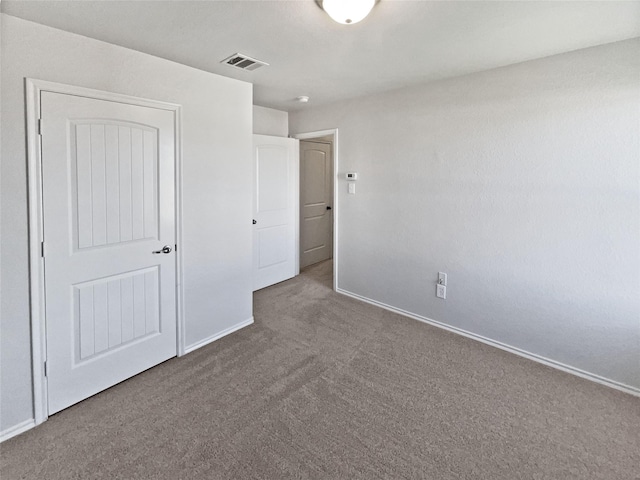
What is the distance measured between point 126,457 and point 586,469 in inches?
93.7

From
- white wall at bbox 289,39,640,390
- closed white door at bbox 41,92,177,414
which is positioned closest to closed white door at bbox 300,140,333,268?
white wall at bbox 289,39,640,390

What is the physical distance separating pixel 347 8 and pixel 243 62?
1196mm

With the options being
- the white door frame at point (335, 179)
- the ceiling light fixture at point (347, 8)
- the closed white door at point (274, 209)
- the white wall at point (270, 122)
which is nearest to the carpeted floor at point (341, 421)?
the white door frame at point (335, 179)

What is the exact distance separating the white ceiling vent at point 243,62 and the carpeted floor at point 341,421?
2.29 meters

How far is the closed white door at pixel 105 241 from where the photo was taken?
204 cm

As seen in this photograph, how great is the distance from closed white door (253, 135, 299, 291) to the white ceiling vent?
1429mm

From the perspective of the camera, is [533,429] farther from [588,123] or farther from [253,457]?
[588,123]

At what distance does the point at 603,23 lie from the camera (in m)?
1.94

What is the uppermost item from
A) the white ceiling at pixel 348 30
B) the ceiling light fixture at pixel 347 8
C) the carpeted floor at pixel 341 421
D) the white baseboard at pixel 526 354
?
the white ceiling at pixel 348 30

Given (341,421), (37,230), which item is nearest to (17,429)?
(37,230)

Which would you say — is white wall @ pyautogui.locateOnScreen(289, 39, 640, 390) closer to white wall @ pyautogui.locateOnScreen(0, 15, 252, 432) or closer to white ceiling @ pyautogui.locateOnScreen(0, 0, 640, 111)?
white ceiling @ pyautogui.locateOnScreen(0, 0, 640, 111)

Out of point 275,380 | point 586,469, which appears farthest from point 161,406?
point 586,469

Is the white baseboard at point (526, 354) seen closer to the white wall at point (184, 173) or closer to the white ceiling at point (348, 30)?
the white wall at point (184, 173)

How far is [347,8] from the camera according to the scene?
1597mm
